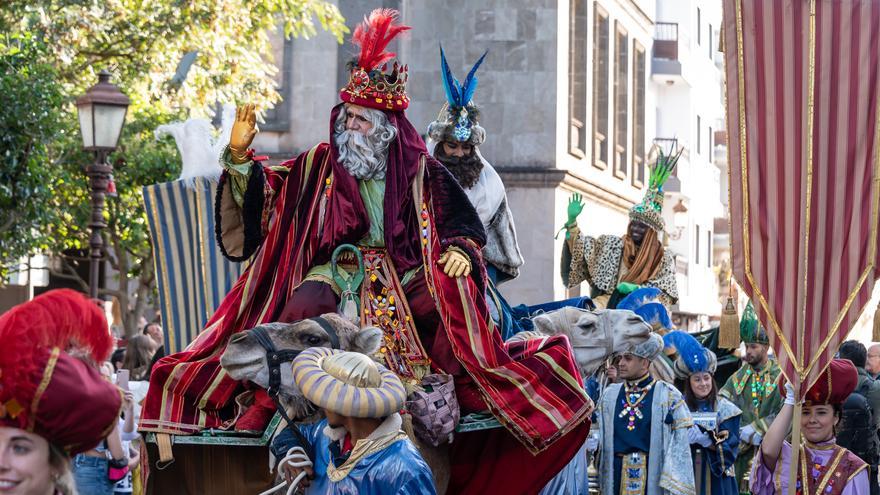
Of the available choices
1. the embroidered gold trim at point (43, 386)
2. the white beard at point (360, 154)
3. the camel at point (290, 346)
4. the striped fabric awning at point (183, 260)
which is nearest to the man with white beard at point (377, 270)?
the white beard at point (360, 154)

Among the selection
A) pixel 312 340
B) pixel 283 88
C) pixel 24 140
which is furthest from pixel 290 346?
pixel 283 88

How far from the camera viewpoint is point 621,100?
32188mm

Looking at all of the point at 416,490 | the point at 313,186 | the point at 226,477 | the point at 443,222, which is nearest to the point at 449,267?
the point at 443,222

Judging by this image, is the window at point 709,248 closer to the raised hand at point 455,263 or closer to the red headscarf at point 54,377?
the raised hand at point 455,263

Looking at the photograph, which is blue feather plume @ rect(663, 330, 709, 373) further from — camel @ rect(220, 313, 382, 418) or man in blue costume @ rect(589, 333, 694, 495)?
camel @ rect(220, 313, 382, 418)

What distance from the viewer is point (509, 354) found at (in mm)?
8219

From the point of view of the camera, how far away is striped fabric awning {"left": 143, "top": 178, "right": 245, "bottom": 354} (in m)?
9.94

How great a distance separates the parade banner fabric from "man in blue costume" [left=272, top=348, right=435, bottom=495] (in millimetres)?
2203

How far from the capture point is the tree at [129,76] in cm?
1702

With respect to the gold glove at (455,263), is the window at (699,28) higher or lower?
higher

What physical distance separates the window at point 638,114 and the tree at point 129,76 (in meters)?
11.7

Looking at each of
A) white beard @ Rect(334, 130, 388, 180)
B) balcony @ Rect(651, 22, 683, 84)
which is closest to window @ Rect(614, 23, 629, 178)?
balcony @ Rect(651, 22, 683, 84)

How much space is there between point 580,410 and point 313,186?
1805 mm

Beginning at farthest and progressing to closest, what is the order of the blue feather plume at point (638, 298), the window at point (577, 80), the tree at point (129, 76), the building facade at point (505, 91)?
the window at point (577, 80) → the building facade at point (505, 91) → the tree at point (129, 76) → the blue feather plume at point (638, 298)
